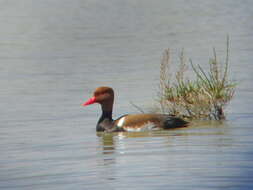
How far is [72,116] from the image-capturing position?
16906 millimetres

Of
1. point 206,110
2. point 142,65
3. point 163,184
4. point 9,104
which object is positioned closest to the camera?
point 163,184

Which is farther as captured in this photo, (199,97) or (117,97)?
(117,97)

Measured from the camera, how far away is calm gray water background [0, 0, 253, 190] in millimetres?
10758

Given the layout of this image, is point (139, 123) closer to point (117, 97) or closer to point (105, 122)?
point (105, 122)

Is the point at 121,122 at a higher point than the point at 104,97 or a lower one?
lower

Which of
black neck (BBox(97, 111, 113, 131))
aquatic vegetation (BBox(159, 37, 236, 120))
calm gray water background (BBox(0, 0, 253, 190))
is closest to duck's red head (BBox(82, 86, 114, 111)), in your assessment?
black neck (BBox(97, 111, 113, 131))

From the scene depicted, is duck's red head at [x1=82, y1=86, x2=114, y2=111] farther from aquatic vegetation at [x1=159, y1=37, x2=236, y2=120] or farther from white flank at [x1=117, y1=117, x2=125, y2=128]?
aquatic vegetation at [x1=159, y1=37, x2=236, y2=120]

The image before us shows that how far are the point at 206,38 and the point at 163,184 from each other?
21542mm

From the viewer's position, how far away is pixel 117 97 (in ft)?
62.2

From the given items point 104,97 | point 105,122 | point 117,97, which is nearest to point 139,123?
point 105,122

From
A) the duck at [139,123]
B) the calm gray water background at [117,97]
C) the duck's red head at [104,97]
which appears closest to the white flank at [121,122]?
the duck at [139,123]

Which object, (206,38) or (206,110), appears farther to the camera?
(206,38)

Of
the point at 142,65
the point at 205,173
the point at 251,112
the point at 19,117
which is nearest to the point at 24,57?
the point at 142,65

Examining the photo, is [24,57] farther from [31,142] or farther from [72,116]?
[31,142]
